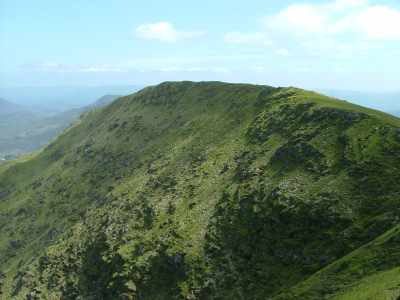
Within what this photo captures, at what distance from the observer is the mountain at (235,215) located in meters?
58.4

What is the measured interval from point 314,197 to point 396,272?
26.1 m

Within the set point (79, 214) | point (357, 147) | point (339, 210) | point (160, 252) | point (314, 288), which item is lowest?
point (79, 214)

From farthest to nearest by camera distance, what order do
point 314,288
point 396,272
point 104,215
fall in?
point 104,215, point 314,288, point 396,272

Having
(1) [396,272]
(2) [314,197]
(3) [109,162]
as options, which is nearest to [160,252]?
(2) [314,197]

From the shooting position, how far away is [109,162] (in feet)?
470

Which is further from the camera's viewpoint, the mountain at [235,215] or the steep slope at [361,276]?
the mountain at [235,215]

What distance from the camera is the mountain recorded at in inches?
2298

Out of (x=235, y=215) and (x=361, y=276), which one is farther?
(x=235, y=215)

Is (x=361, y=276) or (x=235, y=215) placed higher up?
(x=361, y=276)

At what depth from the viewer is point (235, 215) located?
75312 mm

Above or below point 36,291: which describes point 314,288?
above

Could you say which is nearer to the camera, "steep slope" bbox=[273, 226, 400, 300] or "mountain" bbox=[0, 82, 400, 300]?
"steep slope" bbox=[273, 226, 400, 300]

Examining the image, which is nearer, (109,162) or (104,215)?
(104,215)

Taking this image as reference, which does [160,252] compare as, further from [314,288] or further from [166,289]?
[314,288]
